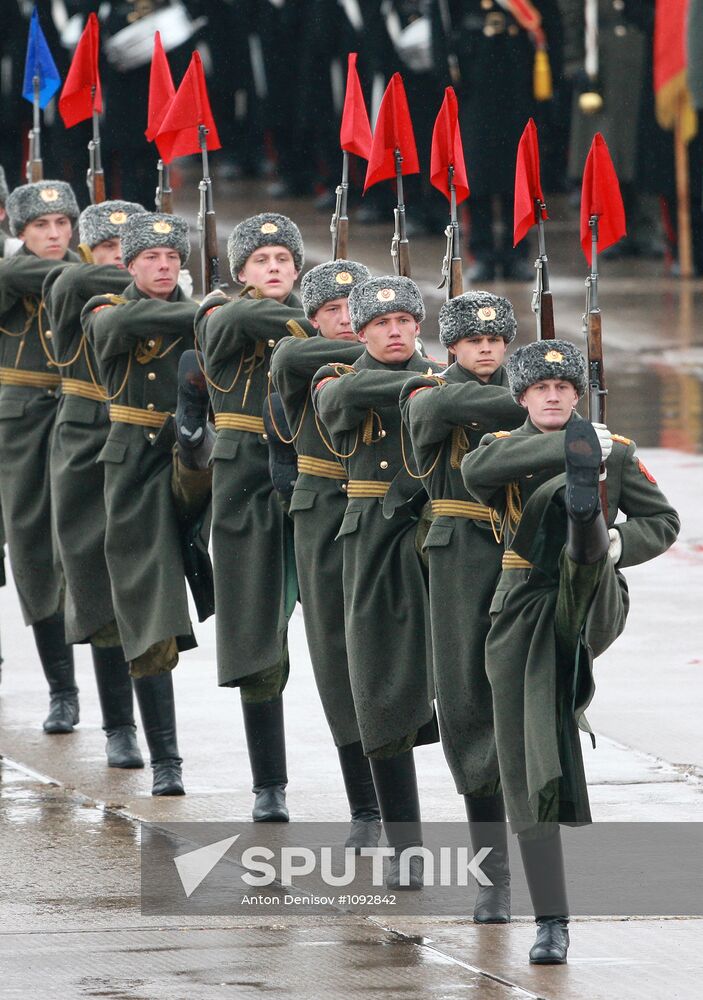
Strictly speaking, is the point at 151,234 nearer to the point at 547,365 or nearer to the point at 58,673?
the point at 58,673

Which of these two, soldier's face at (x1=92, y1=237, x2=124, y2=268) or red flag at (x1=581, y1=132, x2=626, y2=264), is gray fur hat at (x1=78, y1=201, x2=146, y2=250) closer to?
soldier's face at (x1=92, y1=237, x2=124, y2=268)

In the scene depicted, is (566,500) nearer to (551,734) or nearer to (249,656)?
(551,734)

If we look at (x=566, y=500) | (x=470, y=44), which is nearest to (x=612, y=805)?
(x=566, y=500)

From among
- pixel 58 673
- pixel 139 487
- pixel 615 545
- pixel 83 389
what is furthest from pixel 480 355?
pixel 58 673

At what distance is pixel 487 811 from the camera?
21.3 feet

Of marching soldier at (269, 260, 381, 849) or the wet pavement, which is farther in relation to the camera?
marching soldier at (269, 260, 381, 849)

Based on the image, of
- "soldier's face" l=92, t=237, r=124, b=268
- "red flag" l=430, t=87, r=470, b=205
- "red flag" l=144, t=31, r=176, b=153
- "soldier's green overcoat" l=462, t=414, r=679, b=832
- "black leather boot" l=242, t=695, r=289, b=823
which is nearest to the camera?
"soldier's green overcoat" l=462, t=414, r=679, b=832

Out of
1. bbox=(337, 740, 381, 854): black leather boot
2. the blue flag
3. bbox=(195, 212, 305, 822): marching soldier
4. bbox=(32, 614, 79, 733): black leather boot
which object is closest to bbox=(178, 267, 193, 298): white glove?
bbox=(195, 212, 305, 822): marching soldier

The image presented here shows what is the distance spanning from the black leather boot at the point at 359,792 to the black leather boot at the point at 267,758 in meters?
0.28

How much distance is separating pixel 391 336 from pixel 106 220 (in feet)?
6.07

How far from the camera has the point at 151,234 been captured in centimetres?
795

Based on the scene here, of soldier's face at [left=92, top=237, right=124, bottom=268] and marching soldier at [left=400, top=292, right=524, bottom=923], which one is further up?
soldier's face at [left=92, top=237, right=124, bottom=268]

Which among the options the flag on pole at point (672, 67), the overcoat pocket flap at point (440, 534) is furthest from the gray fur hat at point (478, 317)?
the flag on pole at point (672, 67)

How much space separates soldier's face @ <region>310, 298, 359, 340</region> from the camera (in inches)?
285
